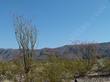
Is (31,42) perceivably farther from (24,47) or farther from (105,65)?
(105,65)

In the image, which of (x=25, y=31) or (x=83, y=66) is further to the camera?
(x=83, y=66)

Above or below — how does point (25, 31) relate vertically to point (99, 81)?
above

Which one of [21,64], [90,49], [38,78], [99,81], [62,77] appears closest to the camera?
[38,78]

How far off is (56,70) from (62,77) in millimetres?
688

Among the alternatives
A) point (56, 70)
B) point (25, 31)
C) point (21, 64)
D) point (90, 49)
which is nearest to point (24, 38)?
point (25, 31)

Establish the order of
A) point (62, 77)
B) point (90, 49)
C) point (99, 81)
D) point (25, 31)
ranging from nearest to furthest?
1. point (62, 77)
2. point (99, 81)
3. point (25, 31)
4. point (90, 49)

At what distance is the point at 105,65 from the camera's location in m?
21.6

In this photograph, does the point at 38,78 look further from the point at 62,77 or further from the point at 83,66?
the point at 83,66

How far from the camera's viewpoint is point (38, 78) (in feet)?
38.6

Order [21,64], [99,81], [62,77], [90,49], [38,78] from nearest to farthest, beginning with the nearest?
1. [38,78]
2. [62,77]
3. [99,81]
4. [21,64]
5. [90,49]

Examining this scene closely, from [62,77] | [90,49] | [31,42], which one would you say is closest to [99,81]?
[62,77]

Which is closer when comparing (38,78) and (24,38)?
(38,78)

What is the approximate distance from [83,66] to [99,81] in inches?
259

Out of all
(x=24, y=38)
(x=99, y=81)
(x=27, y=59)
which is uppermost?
(x=24, y=38)
